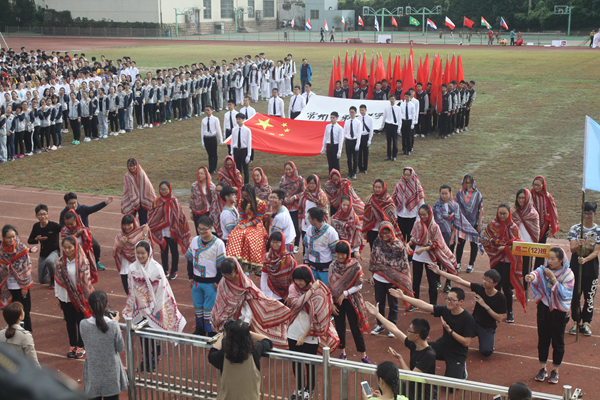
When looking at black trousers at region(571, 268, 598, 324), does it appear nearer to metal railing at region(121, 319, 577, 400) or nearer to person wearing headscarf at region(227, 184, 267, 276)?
metal railing at region(121, 319, 577, 400)

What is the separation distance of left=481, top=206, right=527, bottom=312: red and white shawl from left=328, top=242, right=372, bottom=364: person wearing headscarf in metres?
2.52

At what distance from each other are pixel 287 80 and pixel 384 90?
9.82m

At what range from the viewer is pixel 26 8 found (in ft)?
224

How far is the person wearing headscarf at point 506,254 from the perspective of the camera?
816cm

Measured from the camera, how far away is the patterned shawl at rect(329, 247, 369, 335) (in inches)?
263

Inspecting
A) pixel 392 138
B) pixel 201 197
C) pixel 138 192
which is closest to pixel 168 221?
pixel 201 197

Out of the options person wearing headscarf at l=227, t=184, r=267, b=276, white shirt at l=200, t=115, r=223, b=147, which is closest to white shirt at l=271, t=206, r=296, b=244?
person wearing headscarf at l=227, t=184, r=267, b=276

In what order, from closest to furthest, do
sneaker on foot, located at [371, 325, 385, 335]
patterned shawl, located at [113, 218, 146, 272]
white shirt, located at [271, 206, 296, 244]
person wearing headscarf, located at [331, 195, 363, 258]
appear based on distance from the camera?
1. sneaker on foot, located at [371, 325, 385, 335]
2. patterned shawl, located at [113, 218, 146, 272]
3. white shirt, located at [271, 206, 296, 244]
4. person wearing headscarf, located at [331, 195, 363, 258]

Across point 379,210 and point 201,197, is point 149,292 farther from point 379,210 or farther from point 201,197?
point 379,210

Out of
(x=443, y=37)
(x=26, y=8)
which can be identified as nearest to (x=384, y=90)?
(x=443, y=37)

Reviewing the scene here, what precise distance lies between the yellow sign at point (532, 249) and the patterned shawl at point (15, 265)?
597 cm

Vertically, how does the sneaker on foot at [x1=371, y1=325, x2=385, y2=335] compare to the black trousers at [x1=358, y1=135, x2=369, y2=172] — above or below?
below

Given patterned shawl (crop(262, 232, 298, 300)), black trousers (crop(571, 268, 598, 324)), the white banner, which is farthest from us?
the white banner

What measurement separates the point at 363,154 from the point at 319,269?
28.8 feet
